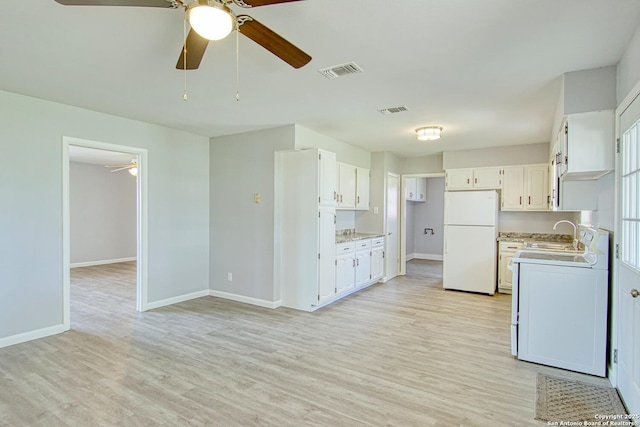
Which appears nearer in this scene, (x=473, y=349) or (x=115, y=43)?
(x=115, y=43)

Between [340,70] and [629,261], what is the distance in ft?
8.19

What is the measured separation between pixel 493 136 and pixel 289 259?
357 cm

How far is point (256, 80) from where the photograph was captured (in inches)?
117

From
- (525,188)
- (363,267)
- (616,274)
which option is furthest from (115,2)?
(525,188)

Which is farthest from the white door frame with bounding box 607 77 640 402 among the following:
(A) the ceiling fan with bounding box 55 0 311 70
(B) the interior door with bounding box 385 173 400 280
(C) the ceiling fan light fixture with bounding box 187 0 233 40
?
(B) the interior door with bounding box 385 173 400 280

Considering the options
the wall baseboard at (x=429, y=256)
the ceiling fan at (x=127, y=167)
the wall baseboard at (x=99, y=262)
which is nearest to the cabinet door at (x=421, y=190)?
the wall baseboard at (x=429, y=256)

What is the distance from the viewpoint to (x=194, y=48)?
6.45 ft

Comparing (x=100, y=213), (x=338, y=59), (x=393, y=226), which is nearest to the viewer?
(x=338, y=59)

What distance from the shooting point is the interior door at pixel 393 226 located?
650cm

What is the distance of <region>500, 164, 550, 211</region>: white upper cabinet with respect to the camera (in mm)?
5555

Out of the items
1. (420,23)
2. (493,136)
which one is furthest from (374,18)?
(493,136)

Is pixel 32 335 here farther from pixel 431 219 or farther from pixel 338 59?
pixel 431 219

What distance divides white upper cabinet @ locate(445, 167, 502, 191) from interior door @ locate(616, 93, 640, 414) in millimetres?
3510

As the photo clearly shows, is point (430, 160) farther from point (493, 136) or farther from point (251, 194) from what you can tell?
point (251, 194)
